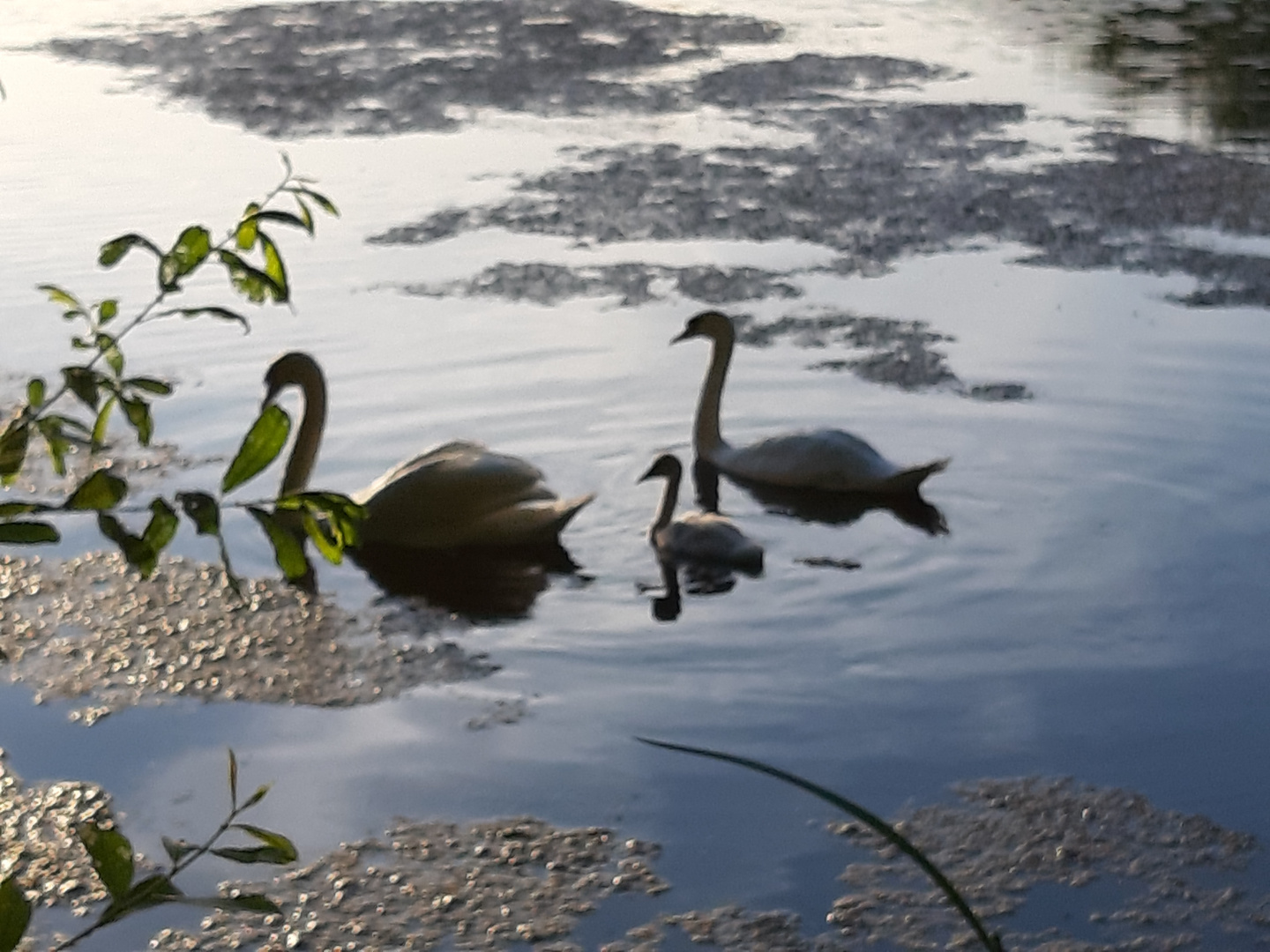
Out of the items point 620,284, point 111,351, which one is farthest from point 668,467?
point 111,351

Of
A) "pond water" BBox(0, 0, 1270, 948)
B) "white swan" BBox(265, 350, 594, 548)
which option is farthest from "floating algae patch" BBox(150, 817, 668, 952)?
"white swan" BBox(265, 350, 594, 548)

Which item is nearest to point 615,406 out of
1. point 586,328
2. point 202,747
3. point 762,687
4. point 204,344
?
point 586,328

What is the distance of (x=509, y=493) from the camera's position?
620 centimetres

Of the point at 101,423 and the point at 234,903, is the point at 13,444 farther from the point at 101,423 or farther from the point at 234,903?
the point at 234,903

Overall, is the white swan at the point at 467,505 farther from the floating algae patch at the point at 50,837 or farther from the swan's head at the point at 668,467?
the floating algae patch at the point at 50,837

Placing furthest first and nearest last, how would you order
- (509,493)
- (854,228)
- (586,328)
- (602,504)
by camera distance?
1. (854,228)
2. (586,328)
3. (602,504)
4. (509,493)

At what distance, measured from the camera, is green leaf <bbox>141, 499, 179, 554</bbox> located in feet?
5.23

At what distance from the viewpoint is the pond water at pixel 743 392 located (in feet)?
15.0

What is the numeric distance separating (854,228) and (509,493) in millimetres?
4689

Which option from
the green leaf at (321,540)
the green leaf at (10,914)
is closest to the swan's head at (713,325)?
the green leaf at (321,540)

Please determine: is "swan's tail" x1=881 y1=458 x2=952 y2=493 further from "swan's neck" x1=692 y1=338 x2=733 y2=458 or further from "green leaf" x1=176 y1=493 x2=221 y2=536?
"green leaf" x1=176 y1=493 x2=221 y2=536

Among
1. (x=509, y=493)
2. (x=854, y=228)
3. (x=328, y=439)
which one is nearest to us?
(x=509, y=493)

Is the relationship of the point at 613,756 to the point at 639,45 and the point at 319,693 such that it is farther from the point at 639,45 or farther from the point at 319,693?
the point at 639,45

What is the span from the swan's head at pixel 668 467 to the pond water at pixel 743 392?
196 mm
